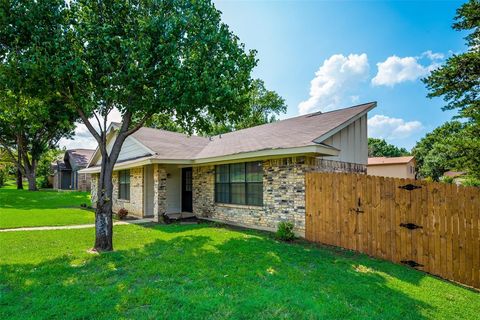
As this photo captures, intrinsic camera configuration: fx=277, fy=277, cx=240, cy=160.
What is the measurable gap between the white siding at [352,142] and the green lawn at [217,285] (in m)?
3.78

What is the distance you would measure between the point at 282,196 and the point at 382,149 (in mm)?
63204

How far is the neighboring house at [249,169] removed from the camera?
850cm

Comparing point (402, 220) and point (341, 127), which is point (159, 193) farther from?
point (402, 220)

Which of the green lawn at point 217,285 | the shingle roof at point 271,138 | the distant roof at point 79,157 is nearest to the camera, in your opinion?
the green lawn at point 217,285

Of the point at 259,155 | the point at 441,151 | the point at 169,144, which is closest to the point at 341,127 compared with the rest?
the point at 259,155

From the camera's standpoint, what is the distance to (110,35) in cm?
692

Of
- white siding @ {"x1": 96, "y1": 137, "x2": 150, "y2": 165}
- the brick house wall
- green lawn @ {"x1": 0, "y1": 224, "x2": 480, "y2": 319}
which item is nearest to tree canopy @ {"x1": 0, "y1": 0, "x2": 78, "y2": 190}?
green lawn @ {"x1": 0, "y1": 224, "x2": 480, "y2": 319}

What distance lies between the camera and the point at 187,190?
1377 centimetres

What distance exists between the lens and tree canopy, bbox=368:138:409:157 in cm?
6259

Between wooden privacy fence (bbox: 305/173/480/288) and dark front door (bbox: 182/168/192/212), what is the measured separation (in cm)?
712

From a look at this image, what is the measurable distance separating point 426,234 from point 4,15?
10.4 m

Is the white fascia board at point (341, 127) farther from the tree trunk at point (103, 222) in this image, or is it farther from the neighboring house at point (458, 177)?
the tree trunk at point (103, 222)

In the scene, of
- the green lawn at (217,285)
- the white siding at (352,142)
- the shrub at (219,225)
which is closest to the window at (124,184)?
the shrub at (219,225)

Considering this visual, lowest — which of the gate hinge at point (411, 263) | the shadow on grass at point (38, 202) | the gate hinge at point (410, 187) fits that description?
the shadow on grass at point (38, 202)
